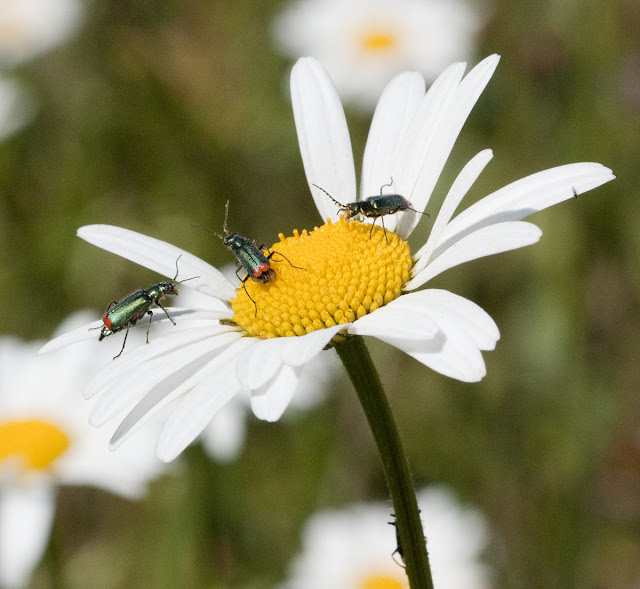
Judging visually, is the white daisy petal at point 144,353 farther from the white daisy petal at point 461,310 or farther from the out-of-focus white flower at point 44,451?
the out-of-focus white flower at point 44,451

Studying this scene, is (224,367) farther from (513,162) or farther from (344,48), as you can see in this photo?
(344,48)

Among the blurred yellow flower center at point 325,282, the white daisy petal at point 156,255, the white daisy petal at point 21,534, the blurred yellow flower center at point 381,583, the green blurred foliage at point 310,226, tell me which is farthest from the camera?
the green blurred foliage at point 310,226

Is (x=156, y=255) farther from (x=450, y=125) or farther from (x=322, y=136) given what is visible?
(x=450, y=125)

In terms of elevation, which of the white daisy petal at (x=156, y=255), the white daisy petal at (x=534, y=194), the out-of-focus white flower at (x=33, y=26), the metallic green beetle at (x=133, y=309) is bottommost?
the white daisy petal at (x=534, y=194)

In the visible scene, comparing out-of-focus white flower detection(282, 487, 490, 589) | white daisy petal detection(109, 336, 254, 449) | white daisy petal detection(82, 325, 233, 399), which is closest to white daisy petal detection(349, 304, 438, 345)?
white daisy petal detection(109, 336, 254, 449)

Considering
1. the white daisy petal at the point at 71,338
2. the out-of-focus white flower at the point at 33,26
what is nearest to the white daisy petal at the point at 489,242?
the white daisy petal at the point at 71,338
